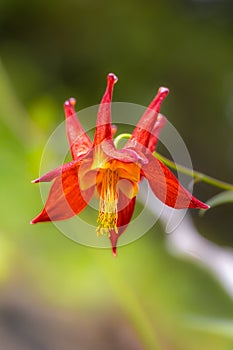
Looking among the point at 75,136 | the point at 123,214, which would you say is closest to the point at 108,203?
the point at 123,214

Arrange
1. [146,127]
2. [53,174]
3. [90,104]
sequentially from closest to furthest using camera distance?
1. [53,174]
2. [146,127]
3. [90,104]

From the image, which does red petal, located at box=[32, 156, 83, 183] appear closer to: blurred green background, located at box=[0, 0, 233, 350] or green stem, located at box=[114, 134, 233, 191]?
green stem, located at box=[114, 134, 233, 191]

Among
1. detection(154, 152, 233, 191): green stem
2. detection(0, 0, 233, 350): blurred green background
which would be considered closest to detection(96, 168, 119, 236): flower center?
detection(154, 152, 233, 191): green stem

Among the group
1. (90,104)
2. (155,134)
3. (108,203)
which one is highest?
(155,134)

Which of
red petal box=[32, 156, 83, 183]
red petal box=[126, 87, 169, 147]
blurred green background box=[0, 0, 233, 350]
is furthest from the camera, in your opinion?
blurred green background box=[0, 0, 233, 350]

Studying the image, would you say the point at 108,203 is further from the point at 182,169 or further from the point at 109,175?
the point at 182,169

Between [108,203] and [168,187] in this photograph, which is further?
[108,203]

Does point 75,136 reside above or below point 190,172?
above

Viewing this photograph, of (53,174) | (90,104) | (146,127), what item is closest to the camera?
(53,174)
